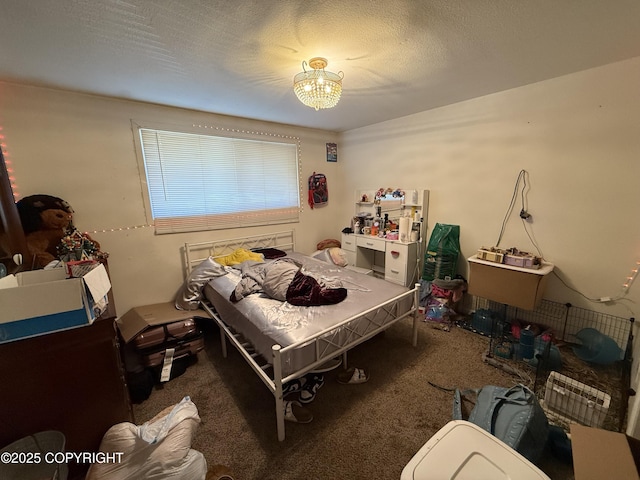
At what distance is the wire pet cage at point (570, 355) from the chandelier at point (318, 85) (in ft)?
7.82

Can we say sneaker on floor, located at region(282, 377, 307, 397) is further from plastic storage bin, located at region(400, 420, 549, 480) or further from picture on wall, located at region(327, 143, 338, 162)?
picture on wall, located at region(327, 143, 338, 162)

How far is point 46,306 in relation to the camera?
113 centimetres

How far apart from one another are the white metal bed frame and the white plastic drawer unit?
0.95 meters

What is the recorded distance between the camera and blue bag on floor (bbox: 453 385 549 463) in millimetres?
1380

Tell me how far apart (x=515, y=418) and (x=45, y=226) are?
3.80 meters

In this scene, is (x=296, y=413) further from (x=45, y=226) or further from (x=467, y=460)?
(x=45, y=226)

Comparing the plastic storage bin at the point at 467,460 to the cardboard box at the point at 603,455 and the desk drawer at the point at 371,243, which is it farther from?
the desk drawer at the point at 371,243

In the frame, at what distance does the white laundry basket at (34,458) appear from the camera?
107cm

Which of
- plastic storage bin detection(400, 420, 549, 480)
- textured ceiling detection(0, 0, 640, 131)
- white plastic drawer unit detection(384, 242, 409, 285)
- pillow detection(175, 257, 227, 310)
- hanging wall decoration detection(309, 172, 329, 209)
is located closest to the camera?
plastic storage bin detection(400, 420, 549, 480)

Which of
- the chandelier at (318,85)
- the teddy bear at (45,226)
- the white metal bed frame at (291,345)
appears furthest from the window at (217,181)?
the chandelier at (318,85)

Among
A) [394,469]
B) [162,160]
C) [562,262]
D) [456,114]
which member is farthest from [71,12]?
[562,262]

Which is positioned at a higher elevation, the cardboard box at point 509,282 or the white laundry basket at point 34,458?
the cardboard box at point 509,282

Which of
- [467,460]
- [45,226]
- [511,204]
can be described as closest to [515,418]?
[467,460]

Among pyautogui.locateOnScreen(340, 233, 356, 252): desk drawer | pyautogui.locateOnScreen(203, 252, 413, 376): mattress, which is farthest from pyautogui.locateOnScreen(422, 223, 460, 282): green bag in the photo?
pyautogui.locateOnScreen(340, 233, 356, 252): desk drawer
